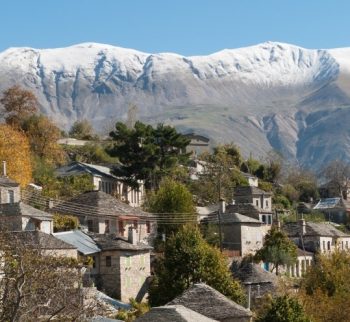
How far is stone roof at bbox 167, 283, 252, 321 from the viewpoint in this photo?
169 ft

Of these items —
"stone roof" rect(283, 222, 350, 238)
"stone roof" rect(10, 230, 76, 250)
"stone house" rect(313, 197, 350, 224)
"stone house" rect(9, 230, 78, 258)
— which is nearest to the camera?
"stone roof" rect(10, 230, 76, 250)

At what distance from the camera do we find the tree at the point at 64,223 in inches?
2997

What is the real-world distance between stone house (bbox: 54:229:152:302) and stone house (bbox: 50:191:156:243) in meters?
8.39

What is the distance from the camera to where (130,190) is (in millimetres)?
107812

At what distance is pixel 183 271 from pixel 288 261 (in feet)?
85.1

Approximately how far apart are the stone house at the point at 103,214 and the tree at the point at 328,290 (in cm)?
1421

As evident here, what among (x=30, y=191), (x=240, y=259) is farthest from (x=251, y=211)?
(x=30, y=191)

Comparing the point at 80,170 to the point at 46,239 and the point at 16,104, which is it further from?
the point at 46,239

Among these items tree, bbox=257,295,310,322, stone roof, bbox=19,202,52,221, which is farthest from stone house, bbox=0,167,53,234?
tree, bbox=257,295,310,322

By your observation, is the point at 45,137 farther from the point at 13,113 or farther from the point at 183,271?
the point at 183,271

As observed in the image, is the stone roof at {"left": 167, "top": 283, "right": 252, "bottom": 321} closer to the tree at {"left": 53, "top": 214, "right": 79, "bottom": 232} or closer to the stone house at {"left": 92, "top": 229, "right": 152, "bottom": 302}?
the stone house at {"left": 92, "top": 229, "right": 152, "bottom": 302}

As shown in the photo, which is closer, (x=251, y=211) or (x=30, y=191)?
(x=30, y=191)

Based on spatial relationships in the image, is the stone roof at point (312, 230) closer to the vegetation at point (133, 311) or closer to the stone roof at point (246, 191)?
the stone roof at point (246, 191)

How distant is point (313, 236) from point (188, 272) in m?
46.0
